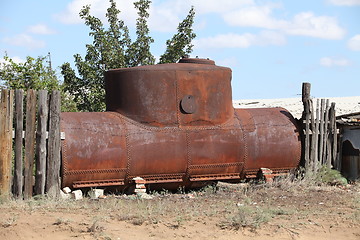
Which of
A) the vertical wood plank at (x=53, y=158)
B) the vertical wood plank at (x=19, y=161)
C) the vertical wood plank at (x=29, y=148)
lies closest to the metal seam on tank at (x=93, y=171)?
the vertical wood plank at (x=53, y=158)

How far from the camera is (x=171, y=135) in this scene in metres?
13.0

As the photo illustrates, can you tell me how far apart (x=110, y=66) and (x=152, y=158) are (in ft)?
26.0

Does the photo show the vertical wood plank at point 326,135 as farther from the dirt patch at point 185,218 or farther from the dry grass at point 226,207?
A: the dirt patch at point 185,218

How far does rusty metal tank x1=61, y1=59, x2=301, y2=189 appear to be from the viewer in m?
12.4

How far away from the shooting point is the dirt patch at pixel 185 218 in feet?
29.4

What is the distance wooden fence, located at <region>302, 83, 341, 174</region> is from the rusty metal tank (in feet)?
1.81

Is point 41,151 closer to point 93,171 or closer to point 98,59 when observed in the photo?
point 93,171

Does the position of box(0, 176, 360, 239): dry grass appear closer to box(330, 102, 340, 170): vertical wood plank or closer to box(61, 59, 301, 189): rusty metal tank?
box(61, 59, 301, 189): rusty metal tank

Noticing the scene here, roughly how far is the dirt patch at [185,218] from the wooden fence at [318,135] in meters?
2.37

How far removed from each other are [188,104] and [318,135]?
146 inches

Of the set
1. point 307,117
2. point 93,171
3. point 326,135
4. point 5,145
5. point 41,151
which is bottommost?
point 93,171

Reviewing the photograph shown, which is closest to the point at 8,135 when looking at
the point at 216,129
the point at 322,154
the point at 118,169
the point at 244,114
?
the point at 118,169

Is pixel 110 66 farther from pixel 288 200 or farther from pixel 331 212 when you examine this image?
pixel 331 212

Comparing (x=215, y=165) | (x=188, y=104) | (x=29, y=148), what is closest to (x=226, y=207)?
(x=215, y=165)
